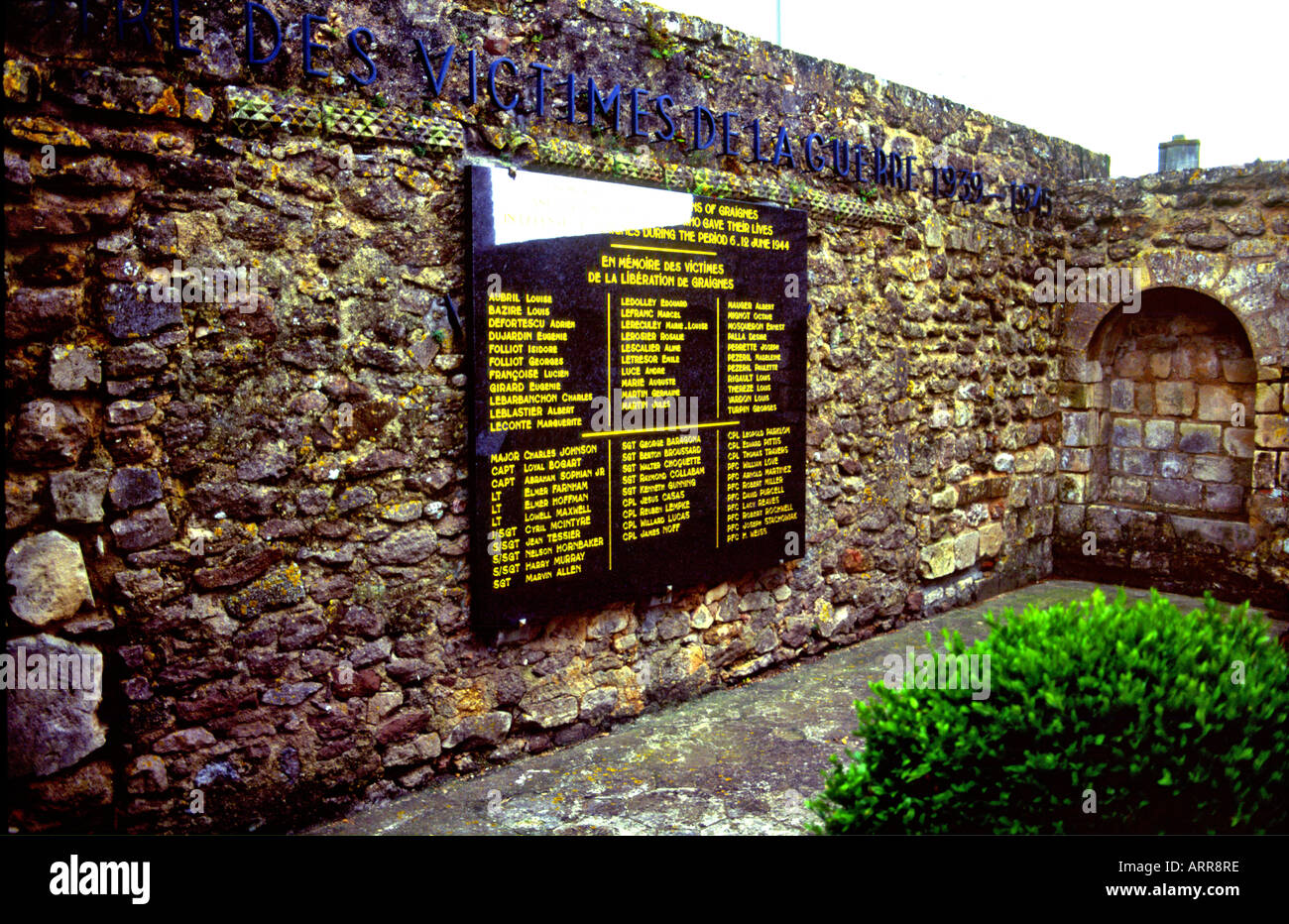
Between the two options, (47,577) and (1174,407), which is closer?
(47,577)

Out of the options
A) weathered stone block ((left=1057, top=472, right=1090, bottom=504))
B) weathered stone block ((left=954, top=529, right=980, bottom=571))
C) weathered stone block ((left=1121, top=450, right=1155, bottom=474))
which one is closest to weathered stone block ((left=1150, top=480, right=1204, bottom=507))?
weathered stone block ((left=1121, top=450, right=1155, bottom=474))

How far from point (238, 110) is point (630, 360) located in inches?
75.0

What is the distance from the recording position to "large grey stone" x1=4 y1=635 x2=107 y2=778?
2.89 metres

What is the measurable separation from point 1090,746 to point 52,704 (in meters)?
3.02

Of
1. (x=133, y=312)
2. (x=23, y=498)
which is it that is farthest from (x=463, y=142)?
(x=23, y=498)

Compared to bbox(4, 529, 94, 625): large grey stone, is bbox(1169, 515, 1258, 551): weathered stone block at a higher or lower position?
lower

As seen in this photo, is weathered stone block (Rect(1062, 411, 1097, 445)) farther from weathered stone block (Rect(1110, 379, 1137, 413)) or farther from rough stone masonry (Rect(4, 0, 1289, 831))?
rough stone masonry (Rect(4, 0, 1289, 831))

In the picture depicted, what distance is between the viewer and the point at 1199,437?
7.00 metres

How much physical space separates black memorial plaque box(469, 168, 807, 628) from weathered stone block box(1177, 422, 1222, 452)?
362 centimetres

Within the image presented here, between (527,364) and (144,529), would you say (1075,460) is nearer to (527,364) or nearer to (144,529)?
(527,364)

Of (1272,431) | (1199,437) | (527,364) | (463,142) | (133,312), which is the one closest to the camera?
(133,312)

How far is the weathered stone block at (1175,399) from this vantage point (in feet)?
23.1

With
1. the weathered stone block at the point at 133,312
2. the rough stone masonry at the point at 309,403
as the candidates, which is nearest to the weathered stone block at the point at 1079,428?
the rough stone masonry at the point at 309,403

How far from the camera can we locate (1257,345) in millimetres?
6449
